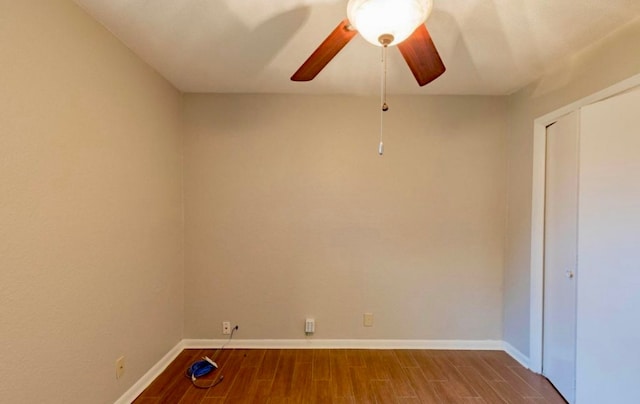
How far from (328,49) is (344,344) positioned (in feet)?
8.31

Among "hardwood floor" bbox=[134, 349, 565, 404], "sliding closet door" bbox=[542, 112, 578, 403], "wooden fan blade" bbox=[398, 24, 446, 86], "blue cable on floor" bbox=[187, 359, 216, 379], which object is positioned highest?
"wooden fan blade" bbox=[398, 24, 446, 86]

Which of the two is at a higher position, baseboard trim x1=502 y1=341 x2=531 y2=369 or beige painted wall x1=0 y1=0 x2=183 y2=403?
beige painted wall x1=0 y1=0 x2=183 y2=403

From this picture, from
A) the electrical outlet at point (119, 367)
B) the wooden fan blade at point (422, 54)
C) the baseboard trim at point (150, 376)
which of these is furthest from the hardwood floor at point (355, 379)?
the wooden fan blade at point (422, 54)

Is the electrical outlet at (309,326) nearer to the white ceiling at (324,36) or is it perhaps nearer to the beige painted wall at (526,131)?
the beige painted wall at (526,131)

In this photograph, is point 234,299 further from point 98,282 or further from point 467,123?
point 467,123

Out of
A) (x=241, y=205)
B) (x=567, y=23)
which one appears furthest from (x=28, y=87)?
(x=567, y=23)

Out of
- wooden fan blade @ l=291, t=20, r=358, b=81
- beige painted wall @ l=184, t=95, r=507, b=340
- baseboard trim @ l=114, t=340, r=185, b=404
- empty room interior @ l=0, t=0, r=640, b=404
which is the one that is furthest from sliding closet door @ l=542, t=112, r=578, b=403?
baseboard trim @ l=114, t=340, r=185, b=404

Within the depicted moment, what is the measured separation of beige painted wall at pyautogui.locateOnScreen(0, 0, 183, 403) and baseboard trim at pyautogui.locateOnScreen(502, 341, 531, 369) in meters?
3.15

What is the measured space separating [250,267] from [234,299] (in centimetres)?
35

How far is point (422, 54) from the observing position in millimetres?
1363

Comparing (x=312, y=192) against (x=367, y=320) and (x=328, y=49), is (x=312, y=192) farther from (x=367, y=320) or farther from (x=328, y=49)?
(x=328, y=49)

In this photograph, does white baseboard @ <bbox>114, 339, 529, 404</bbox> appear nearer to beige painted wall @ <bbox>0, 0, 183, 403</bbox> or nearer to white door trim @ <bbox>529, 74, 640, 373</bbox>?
white door trim @ <bbox>529, 74, 640, 373</bbox>

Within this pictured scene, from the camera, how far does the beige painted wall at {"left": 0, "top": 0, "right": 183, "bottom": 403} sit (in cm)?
122

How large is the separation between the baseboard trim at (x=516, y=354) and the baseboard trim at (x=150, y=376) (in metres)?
3.10
